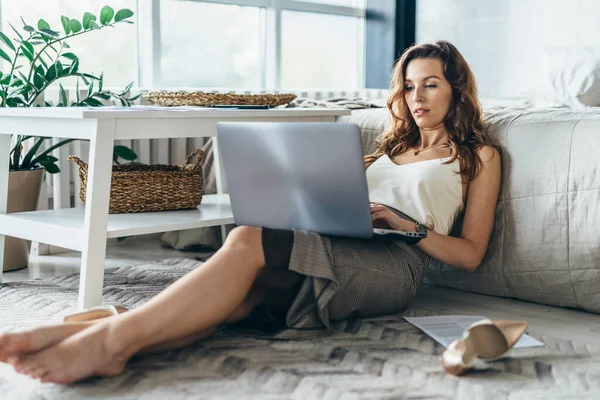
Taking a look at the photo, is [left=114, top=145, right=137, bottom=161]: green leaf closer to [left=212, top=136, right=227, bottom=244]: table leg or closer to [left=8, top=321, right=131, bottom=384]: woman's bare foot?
[left=212, top=136, right=227, bottom=244]: table leg

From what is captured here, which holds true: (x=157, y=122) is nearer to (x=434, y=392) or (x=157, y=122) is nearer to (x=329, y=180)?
(x=329, y=180)

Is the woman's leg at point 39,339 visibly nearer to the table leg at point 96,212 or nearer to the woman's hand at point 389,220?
the table leg at point 96,212

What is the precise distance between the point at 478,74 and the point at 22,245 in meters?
2.53

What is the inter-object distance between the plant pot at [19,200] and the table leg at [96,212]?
71cm

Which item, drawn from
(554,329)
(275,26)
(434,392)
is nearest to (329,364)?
(434,392)

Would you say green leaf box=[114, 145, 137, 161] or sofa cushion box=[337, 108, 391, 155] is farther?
green leaf box=[114, 145, 137, 161]

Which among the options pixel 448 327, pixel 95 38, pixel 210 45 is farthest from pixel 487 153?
pixel 210 45

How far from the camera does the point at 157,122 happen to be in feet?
6.38

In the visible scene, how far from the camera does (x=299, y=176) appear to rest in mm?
1593

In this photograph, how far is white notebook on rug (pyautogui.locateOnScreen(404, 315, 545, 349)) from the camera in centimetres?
164

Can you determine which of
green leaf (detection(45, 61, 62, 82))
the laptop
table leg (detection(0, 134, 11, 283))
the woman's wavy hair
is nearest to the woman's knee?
the laptop

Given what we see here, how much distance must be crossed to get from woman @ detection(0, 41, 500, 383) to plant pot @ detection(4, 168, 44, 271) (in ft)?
3.59

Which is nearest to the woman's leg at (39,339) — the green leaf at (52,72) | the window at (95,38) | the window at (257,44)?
the green leaf at (52,72)

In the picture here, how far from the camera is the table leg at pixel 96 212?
1824mm
